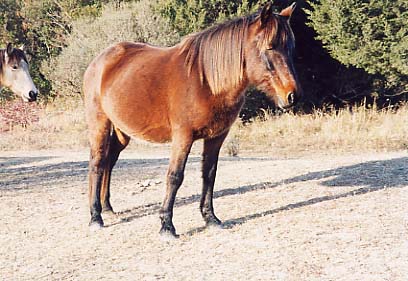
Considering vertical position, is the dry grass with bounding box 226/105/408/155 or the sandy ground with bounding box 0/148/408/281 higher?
the sandy ground with bounding box 0/148/408/281

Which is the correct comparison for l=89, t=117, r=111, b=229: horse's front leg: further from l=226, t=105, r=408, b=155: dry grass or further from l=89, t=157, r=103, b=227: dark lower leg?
l=226, t=105, r=408, b=155: dry grass

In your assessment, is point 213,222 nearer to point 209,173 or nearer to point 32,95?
point 209,173

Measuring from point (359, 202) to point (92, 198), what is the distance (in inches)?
120

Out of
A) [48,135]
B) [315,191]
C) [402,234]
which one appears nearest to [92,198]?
[315,191]

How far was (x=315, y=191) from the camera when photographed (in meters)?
6.71

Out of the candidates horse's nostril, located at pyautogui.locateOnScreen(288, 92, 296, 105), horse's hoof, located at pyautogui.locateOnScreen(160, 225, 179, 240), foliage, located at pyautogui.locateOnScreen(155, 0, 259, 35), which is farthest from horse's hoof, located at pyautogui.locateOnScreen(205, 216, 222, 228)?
foliage, located at pyautogui.locateOnScreen(155, 0, 259, 35)

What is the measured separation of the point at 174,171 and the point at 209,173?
23.6 inches

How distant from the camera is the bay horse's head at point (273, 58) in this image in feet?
15.1

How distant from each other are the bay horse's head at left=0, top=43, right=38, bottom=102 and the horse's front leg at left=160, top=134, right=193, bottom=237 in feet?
13.4

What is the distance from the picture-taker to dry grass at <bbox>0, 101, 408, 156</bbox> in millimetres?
13078

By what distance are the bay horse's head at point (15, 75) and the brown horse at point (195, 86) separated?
2.87 m

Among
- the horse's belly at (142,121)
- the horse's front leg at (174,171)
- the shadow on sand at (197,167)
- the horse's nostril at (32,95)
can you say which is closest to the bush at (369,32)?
the shadow on sand at (197,167)

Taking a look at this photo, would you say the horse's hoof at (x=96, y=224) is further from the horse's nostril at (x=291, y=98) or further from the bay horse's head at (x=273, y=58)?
the horse's nostril at (x=291, y=98)

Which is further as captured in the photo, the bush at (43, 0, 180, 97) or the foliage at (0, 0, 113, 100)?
the foliage at (0, 0, 113, 100)
